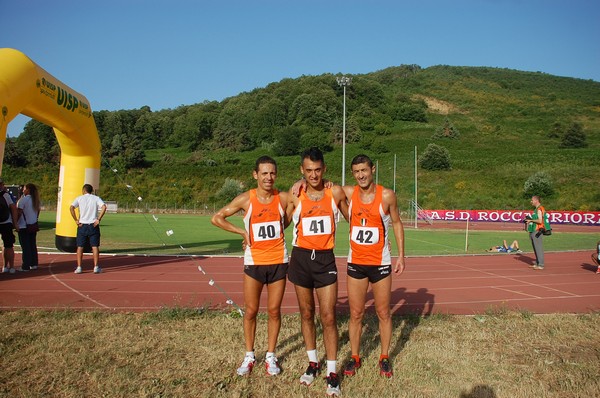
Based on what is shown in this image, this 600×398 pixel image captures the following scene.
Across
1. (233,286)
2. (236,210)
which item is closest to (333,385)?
(236,210)

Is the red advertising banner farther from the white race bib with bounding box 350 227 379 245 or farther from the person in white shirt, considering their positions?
the white race bib with bounding box 350 227 379 245

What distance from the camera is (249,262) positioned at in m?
4.61

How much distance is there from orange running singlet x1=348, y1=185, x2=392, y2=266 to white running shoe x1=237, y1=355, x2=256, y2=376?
4.48 feet

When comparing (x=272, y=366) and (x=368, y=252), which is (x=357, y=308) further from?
(x=272, y=366)

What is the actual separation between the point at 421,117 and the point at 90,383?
314 feet

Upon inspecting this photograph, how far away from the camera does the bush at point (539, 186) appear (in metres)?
48.1

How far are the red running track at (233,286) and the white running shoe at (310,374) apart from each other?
2.60m

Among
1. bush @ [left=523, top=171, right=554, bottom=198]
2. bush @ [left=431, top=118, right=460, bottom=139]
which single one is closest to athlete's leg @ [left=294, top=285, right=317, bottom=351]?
bush @ [left=523, top=171, right=554, bottom=198]

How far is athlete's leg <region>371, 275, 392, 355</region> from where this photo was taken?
185 inches

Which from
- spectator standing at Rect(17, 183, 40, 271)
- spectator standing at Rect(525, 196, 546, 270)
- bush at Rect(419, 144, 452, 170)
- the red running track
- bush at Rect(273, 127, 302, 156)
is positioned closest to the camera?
the red running track

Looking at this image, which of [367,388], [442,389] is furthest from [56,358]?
[442,389]

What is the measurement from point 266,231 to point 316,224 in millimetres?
511

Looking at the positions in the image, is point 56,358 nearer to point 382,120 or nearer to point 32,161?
point 32,161

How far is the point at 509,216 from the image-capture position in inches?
1527
